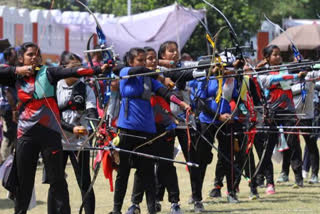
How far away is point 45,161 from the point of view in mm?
7586

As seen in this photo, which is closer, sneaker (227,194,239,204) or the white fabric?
sneaker (227,194,239,204)

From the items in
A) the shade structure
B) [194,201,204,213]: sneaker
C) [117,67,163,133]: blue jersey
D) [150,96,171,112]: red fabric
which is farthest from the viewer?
the shade structure

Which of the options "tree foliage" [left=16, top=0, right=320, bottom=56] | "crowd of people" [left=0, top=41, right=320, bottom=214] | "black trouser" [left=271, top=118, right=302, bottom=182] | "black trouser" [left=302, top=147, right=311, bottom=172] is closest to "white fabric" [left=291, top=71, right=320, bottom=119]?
"crowd of people" [left=0, top=41, right=320, bottom=214]

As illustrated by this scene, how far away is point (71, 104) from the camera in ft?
27.7

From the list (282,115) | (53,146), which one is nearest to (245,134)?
(282,115)

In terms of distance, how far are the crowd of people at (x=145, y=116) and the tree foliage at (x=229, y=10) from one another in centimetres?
1467

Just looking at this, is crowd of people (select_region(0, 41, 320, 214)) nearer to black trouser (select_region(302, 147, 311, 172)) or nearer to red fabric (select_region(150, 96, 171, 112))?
red fabric (select_region(150, 96, 171, 112))

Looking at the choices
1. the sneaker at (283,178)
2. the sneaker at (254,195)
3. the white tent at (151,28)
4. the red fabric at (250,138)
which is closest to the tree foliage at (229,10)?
the white tent at (151,28)

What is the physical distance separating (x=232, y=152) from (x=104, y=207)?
1.67m

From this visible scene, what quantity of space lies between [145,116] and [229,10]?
20.4 metres

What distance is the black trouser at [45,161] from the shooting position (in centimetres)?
753

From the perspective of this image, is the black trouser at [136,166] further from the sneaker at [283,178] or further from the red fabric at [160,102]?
the sneaker at [283,178]

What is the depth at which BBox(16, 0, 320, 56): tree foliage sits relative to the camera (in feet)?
92.1

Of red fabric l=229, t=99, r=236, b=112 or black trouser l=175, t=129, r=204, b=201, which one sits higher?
red fabric l=229, t=99, r=236, b=112
